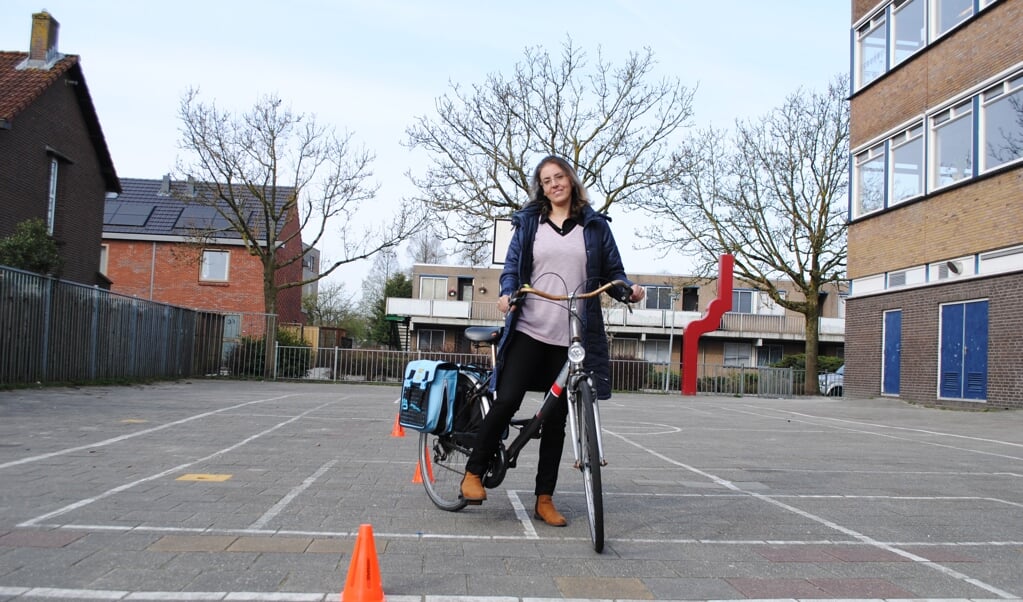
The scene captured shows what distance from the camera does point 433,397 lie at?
15.6 feet

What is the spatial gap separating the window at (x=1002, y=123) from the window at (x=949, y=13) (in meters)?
2.08

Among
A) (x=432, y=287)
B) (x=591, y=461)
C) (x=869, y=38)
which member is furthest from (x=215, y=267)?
(x=591, y=461)

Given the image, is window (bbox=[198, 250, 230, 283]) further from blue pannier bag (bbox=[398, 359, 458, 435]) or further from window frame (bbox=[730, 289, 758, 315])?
blue pannier bag (bbox=[398, 359, 458, 435])

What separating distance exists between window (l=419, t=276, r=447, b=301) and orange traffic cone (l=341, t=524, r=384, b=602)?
169 ft

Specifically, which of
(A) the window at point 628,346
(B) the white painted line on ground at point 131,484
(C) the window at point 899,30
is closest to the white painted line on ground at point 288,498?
(B) the white painted line on ground at point 131,484

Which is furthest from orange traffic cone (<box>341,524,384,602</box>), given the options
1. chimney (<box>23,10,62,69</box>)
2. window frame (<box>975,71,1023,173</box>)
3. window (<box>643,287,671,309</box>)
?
window (<box>643,287,671,309</box>)

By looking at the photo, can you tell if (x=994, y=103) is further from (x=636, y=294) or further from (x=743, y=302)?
(x=743, y=302)

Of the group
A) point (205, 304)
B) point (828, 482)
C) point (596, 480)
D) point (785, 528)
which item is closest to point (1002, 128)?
point (828, 482)

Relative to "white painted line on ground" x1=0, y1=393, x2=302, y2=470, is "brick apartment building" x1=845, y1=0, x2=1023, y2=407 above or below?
above

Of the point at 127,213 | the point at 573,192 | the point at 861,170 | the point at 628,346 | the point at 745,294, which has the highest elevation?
the point at 127,213

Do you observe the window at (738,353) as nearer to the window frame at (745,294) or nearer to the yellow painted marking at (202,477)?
the window frame at (745,294)

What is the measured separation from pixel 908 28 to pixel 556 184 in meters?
18.4

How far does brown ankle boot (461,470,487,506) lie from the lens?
4.52 m

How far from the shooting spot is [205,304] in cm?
3806
